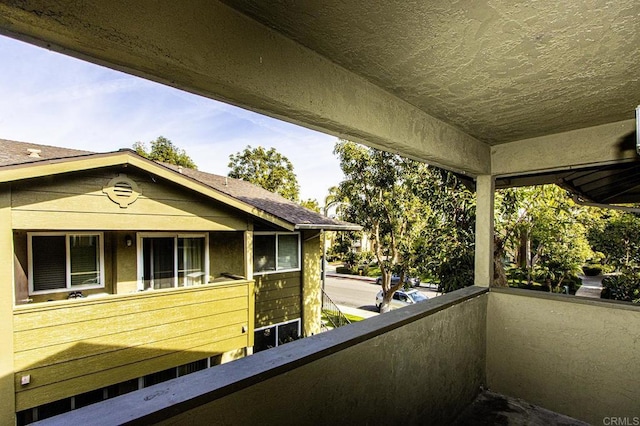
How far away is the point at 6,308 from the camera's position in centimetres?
396

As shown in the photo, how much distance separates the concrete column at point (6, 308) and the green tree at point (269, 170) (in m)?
14.7

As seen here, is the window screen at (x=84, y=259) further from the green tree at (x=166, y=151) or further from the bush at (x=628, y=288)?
the green tree at (x=166, y=151)

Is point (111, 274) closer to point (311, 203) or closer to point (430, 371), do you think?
point (430, 371)

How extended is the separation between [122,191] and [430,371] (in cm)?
502

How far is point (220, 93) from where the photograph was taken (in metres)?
1.35

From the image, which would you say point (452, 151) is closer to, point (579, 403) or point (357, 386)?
point (357, 386)

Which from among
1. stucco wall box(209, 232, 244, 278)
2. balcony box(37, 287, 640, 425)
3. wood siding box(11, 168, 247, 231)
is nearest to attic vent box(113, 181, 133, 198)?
wood siding box(11, 168, 247, 231)

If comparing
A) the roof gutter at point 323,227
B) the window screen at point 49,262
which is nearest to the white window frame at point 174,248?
the window screen at point 49,262

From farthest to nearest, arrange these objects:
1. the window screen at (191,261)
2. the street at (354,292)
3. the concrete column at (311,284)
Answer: the street at (354,292)
the concrete column at (311,284)
the window screen at (191,261)

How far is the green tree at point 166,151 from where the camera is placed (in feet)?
55.3

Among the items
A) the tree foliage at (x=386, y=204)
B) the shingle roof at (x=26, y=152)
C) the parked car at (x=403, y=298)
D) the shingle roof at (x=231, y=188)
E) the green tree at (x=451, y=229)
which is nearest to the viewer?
the shingle roof at (x=26, y=152)

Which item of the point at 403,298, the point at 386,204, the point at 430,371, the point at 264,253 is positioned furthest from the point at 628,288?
the point at 264,253

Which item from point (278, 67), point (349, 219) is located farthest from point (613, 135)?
point (349, 219)

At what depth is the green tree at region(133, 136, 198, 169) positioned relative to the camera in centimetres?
1686
